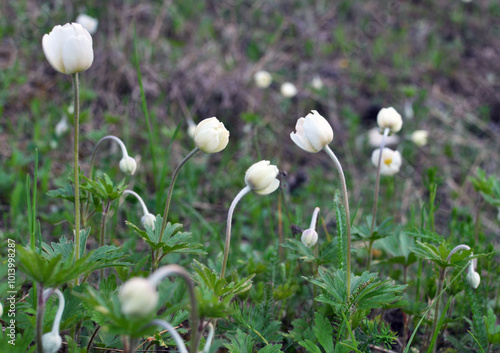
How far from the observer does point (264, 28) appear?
20.4 feet

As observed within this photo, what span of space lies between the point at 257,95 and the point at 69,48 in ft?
11.8

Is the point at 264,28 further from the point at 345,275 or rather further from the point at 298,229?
the point at 345,275

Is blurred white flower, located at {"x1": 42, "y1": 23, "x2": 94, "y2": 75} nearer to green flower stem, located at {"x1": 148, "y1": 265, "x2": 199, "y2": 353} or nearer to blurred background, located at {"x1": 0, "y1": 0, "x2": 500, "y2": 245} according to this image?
green flower stem, located at {"x1": 148, "y1": 265, "x2": 199, "y2": 353}

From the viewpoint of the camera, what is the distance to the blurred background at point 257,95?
367 cm

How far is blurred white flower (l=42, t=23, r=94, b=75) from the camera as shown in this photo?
155 cm

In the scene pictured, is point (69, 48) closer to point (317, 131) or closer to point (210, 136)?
point (210, 136)

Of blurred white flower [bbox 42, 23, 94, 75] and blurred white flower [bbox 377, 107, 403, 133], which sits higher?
blurred white flower [bbox 42, 23, 94, 75]

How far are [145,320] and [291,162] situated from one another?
3.57 m

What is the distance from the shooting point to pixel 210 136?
166 centimetres

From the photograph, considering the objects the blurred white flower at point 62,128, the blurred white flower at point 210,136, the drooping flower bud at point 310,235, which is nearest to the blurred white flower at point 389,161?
the drooping flower bud at point 310,235

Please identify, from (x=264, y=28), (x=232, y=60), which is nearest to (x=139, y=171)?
(x=232, y=60)

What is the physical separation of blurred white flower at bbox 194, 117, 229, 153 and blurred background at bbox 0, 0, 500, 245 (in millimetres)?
1259

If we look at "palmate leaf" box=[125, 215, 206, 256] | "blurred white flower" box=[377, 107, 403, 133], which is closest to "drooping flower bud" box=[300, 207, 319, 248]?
"palmate leaf" box=[125, 215, 206, 256]

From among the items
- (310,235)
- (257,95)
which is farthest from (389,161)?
(257,95)
